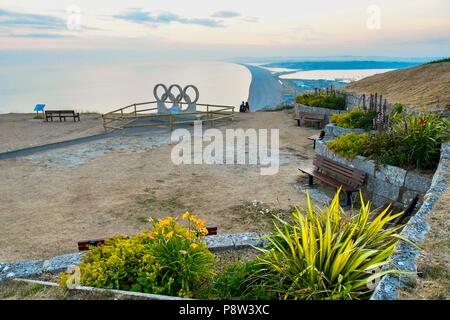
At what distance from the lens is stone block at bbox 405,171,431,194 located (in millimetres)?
5835

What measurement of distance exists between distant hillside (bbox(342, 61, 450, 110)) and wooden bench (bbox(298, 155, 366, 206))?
17.1 feet

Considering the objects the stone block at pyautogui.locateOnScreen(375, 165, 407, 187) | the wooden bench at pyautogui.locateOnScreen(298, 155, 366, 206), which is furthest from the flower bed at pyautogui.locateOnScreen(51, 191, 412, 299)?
the wooden bench at pyautogui.locateOnScreen(298, 155, 366, 206)

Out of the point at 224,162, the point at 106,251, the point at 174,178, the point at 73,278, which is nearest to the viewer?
the point at 73,278

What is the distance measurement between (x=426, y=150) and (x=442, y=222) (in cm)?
281

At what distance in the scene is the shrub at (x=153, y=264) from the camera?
10.7 ft

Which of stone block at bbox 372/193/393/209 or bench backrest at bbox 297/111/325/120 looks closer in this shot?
stone block at bbox 372/193/393/209

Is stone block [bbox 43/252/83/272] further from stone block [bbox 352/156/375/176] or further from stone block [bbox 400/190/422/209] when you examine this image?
stone block [bbox 352/156/375/176]

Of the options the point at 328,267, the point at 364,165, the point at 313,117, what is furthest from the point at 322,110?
the point at 328,267

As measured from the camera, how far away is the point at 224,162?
10.6 m

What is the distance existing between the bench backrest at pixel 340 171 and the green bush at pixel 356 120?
3.09 metres

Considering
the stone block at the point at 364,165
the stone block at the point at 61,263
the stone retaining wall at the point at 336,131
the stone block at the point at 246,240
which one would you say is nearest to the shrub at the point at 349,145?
the stone block at the point at 364,165

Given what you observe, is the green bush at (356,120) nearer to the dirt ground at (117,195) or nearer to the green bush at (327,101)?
the dirt ground at (117,195)
